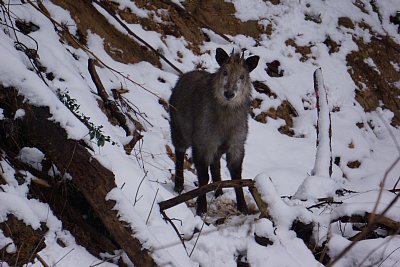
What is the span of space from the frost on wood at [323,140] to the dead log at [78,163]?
7.28 feet

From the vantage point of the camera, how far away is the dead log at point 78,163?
2.49 m

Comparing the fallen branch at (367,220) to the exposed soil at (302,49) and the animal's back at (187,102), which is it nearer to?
the animal's back at (187,102)

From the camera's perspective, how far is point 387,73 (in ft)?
31.1

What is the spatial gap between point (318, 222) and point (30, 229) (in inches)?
73.3

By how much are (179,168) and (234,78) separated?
→ 1328mm

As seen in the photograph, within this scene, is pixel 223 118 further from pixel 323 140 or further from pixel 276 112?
pixel 276 112

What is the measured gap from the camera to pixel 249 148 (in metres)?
7.02

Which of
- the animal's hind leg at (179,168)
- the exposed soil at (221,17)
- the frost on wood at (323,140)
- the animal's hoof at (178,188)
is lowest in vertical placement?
the animal's hoof at (178,188)

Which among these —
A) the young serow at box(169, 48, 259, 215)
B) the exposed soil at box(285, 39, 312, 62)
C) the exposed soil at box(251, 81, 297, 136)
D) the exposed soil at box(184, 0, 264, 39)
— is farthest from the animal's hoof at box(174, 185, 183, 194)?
the exposed soil at box(285, 39, 312, 62)

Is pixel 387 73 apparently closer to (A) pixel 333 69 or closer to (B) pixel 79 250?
(A) pixel 333 69

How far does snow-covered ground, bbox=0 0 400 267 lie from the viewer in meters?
2.69

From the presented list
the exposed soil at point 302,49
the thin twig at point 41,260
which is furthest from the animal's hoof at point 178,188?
the exposed soil at point 302,49

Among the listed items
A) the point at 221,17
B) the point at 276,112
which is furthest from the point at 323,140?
the point at 221,17

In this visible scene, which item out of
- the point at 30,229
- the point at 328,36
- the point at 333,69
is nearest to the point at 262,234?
the point at 30,229
